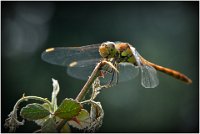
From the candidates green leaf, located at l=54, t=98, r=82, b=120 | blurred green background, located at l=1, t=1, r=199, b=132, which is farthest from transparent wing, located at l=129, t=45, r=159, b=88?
blurred green background, located at l=1, t=1, r=199, b=132

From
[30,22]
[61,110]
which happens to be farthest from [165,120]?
[61,110]

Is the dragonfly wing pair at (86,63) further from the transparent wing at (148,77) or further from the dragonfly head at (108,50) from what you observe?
the dragonfly head at (108,50)

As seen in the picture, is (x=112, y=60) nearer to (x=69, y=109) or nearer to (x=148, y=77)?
(x=148, y=77)

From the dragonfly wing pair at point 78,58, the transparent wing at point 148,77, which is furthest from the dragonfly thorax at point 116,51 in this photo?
the dragonfly wing pair at point 78,58

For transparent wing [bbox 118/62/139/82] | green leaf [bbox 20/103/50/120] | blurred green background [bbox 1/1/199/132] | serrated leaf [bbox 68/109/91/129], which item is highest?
green leaf [bbox 20/103/50/120]

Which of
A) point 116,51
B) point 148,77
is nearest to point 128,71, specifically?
point 148,77

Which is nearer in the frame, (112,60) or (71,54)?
(112,60)

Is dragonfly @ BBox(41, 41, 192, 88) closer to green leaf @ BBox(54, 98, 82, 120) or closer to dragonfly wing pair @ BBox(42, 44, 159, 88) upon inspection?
dragonfly wing pair @ BBox(42, 44, 159, 88)
